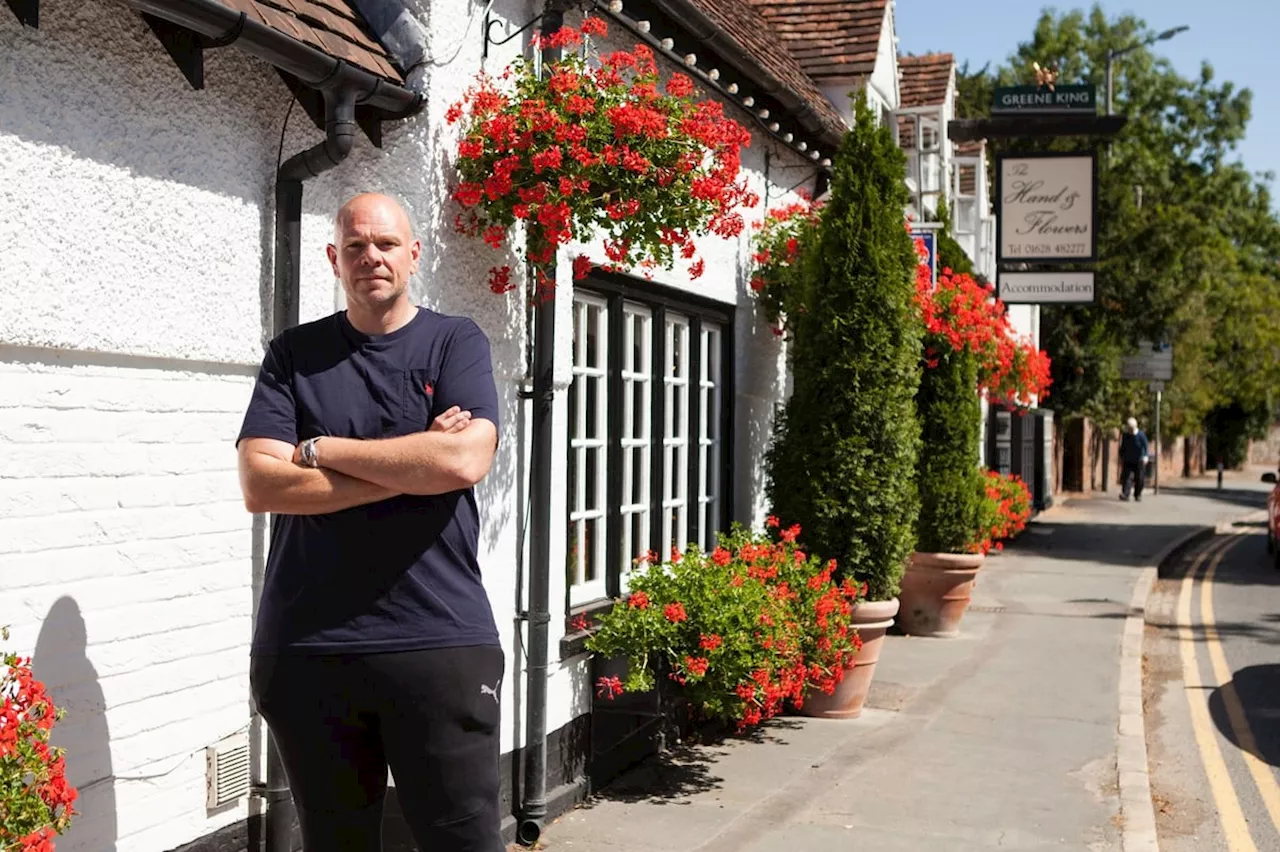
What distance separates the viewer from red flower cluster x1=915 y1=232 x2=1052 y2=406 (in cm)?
1145

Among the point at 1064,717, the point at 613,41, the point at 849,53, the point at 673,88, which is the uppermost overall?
the point at 849,53

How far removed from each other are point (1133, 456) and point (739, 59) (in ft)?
90.0

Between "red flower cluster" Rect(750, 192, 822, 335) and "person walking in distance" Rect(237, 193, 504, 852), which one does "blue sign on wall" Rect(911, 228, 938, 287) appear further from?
"person walking in distance" Rect(237, 193, 504, 852)

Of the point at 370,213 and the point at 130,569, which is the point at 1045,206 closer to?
the point at 130,569

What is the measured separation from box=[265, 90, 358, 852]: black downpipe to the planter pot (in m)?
8.16

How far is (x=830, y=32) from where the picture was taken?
13930 mm

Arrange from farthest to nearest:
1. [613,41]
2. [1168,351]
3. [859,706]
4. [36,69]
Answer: [1168,351], [859,706], [613,41], [36,69]

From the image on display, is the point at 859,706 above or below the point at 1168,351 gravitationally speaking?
below

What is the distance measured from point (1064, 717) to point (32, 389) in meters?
7.29

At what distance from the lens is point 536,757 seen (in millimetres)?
6238

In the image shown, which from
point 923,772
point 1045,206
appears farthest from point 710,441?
point 1045,206

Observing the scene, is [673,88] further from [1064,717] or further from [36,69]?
[1064,717]

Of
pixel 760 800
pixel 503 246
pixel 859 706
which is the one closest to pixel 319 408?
pixel 503 246

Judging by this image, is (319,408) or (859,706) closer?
(319,408)
